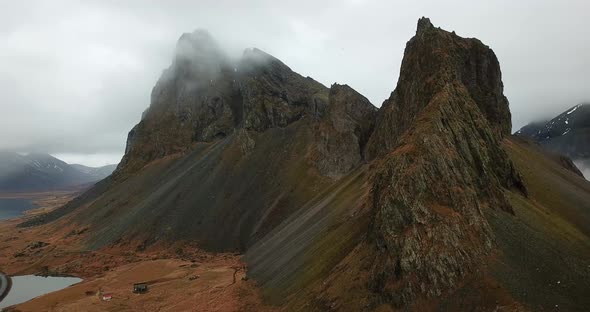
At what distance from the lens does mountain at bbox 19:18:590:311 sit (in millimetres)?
36000

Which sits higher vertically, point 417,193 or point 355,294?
point 417,193

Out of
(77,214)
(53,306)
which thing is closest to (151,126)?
(77,214)

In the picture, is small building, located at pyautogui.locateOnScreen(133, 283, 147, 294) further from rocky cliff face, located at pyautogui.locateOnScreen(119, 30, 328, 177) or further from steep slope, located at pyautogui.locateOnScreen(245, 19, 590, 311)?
rocky cliff face, located at pyautogui.locateOnScreen(119, 30, 328, 177)

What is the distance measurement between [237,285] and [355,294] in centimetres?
2860

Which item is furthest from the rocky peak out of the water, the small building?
the water

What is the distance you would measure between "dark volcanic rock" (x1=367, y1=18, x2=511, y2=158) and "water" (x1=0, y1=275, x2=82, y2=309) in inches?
2715

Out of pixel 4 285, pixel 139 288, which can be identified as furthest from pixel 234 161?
pixel 4 285

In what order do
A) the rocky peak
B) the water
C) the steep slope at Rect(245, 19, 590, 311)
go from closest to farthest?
the steep slope at Rect(245, 19, 590, 311)
the water
the rocky peak

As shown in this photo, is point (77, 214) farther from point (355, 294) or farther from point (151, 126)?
point (355, 294)

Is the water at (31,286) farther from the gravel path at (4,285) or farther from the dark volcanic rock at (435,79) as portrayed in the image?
the dark volcanic rock at (435,79)

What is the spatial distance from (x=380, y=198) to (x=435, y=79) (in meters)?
29.0

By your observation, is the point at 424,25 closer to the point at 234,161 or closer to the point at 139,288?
the point at 234,161

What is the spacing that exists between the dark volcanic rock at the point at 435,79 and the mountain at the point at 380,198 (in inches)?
14.7

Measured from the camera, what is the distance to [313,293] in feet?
143
